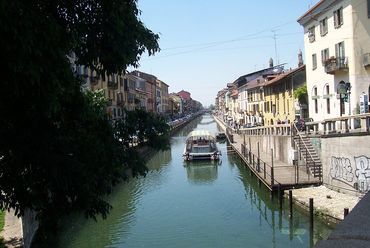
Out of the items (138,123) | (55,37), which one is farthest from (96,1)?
(138,123)

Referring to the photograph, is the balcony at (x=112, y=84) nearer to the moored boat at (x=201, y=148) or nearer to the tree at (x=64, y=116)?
the moored boat at (x=201, y=148)

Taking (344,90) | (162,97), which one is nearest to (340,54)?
(344,90)

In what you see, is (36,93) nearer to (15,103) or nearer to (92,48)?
(15,103)

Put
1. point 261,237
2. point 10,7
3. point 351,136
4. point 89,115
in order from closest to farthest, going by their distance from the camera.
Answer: point 10,7 → point 89,115 → point 261,237 → point 351,136

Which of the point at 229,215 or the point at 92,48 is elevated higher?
the point at 92,48

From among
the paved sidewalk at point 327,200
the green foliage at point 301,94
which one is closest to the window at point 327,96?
the green foliage at point 301,94

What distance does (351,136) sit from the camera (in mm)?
20906

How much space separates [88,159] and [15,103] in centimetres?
138

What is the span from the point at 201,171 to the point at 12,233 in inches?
1101

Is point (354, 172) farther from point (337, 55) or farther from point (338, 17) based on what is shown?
point (338, 17)

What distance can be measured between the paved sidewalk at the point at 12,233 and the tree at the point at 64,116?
706 centimetres

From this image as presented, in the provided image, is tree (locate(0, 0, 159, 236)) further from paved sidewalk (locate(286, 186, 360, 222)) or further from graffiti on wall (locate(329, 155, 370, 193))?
graffiti on wall (locate(329, 155, 370, 193))

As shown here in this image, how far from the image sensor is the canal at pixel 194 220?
62.3ft

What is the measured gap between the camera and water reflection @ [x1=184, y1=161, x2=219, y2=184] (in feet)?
120
